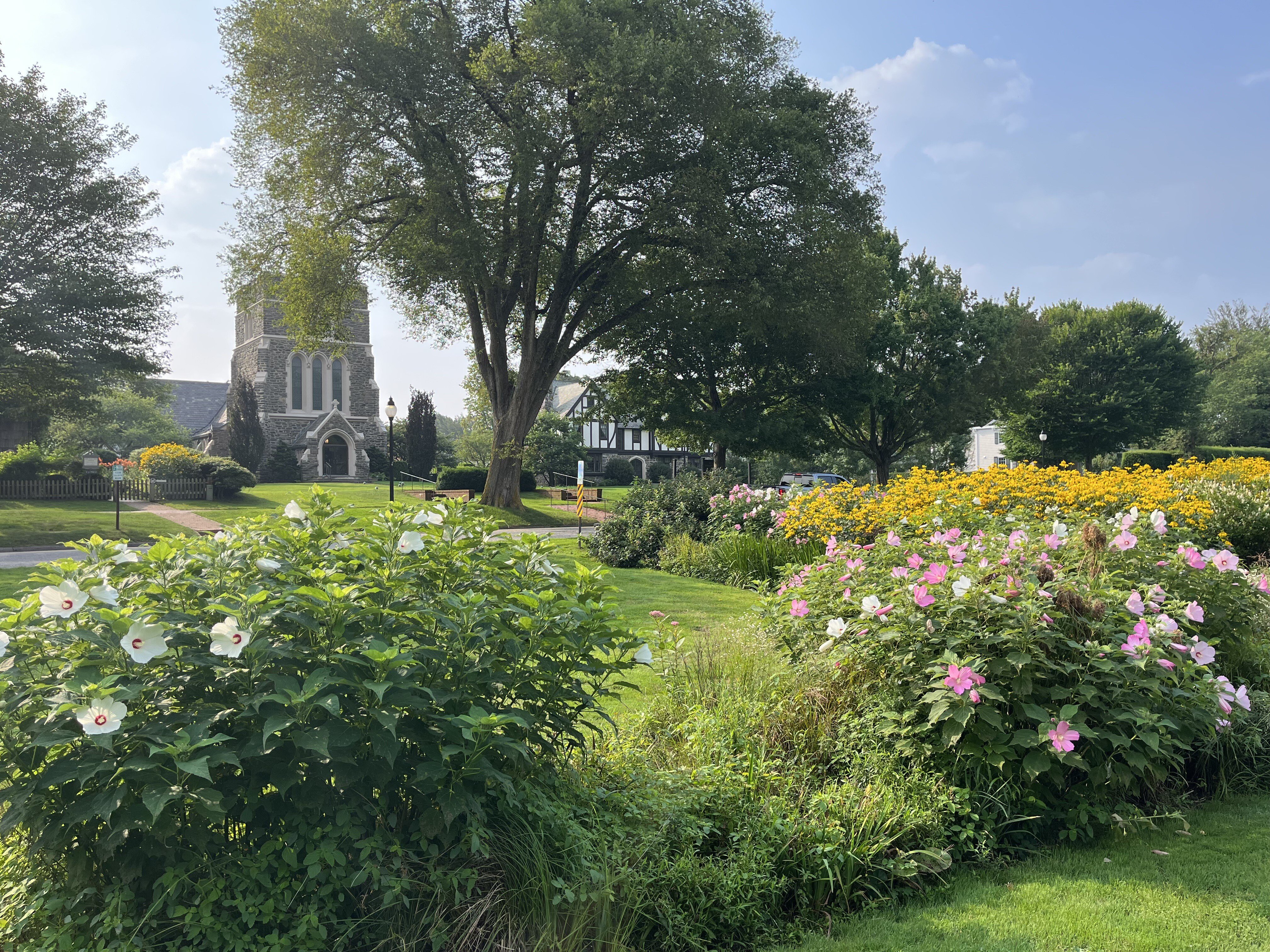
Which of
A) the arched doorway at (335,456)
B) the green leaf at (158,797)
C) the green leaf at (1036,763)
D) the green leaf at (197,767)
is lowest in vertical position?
the green leaf at (1036,763)

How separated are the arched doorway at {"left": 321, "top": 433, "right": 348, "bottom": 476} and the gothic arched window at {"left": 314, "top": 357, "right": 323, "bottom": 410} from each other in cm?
334

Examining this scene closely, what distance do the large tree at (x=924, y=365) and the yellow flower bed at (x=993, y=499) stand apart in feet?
61.0

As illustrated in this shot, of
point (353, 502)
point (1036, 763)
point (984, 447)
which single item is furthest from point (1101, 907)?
point (984, 447)

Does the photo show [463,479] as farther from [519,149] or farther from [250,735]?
[250,735]

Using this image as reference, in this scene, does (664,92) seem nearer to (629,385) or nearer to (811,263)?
(811,263)

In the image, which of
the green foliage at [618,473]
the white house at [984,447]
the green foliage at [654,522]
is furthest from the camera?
the white house at [984,447]

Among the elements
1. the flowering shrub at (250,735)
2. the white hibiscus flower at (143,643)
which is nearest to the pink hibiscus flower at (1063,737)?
the flowering shrub at (250,735)

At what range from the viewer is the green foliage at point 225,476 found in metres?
28.6

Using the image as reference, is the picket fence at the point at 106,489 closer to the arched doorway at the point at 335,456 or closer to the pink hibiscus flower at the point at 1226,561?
the arched doorway at the point at 335,456

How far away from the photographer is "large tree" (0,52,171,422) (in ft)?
70.3

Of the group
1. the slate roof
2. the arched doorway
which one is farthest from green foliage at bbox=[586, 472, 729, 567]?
the slate roof

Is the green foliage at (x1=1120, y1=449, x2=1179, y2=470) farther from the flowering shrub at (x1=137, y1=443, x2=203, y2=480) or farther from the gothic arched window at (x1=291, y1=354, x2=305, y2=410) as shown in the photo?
the gothic arched window at (x1=291, y1=354, x2=305, y2=410)

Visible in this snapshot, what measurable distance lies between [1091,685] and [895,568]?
3.80 feet

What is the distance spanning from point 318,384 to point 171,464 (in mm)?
24338
